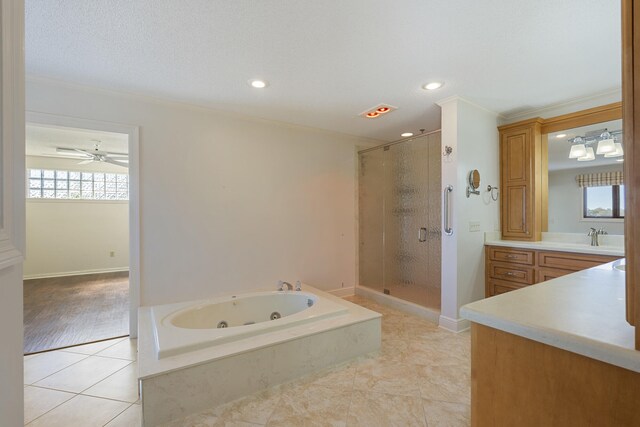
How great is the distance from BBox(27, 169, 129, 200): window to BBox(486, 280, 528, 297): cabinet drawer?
6.37m

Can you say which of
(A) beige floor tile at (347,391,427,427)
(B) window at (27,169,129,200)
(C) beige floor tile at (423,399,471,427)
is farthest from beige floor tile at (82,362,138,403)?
(B) window at (27,169,129,200)

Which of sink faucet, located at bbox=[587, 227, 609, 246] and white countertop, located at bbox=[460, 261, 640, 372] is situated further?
sink faucet, located at bbox=[587, 227, 609, 246]

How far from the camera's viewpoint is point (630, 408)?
0.58m

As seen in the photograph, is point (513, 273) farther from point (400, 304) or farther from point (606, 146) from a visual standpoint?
point (606, 146)

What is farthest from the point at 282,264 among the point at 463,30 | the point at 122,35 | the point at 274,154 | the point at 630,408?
the point at 630,408

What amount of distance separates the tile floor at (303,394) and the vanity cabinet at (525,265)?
2.85 ft

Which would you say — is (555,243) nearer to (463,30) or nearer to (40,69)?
(463,30)

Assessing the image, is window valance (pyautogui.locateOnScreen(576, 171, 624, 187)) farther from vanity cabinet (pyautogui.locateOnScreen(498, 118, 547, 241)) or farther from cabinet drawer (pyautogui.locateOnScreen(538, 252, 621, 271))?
cabinet drawer (pyautogui.locateOnScreen(538, 252, 621, 271))

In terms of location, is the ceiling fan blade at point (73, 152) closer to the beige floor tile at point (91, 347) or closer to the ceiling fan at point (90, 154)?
the ceiling fan at point (90, 154)

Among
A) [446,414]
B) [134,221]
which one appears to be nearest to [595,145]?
[446,414]

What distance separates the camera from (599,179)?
2.64 m

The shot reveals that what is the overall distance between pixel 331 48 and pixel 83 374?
2.80 m

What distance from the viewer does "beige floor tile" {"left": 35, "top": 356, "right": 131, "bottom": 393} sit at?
6.08 feet

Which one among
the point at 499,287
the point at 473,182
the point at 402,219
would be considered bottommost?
the point at 499,287
